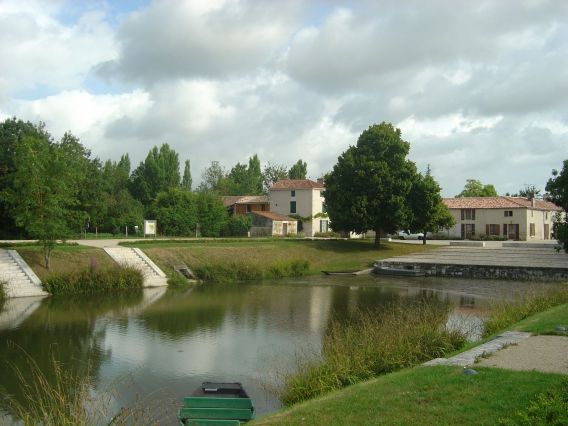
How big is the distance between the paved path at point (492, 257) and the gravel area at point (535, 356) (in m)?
28.2

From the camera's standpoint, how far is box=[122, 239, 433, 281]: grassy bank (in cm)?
3519

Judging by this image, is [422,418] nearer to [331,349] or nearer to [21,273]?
[331,349]

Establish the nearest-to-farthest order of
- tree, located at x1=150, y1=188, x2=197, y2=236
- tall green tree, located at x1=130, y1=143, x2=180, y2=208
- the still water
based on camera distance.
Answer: the still water
tree, located at x1=150, y1=188, x2=197, y2=236
tall green tree, located at x1=130, y1=143, x2=180, y2=208

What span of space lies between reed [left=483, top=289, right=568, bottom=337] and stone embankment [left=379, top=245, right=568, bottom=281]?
661 inches

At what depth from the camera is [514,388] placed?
8.30 meters

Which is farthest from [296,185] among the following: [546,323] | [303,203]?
[546,323]

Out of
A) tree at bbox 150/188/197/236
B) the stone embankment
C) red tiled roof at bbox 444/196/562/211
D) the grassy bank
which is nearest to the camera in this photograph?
the grassy bank

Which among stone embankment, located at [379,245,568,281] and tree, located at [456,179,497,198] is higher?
tree, located at [456,179,497,198]

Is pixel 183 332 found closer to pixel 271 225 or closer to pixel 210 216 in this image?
pixel 210 216

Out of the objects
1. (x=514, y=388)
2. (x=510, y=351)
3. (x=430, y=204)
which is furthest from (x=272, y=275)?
(x=514, y=388)

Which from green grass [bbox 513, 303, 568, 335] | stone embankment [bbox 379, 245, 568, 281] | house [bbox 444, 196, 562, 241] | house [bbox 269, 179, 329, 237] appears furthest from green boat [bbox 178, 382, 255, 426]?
house [bbox 444, 196, 562, 241]

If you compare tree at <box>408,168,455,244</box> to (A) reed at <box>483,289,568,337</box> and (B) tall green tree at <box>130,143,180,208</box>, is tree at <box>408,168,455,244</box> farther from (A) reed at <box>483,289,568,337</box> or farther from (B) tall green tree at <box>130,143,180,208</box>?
(B) tall green tree at <box>130,143,180,208</box>

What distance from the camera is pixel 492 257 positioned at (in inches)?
1752

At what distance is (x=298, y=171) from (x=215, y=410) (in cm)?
9750
